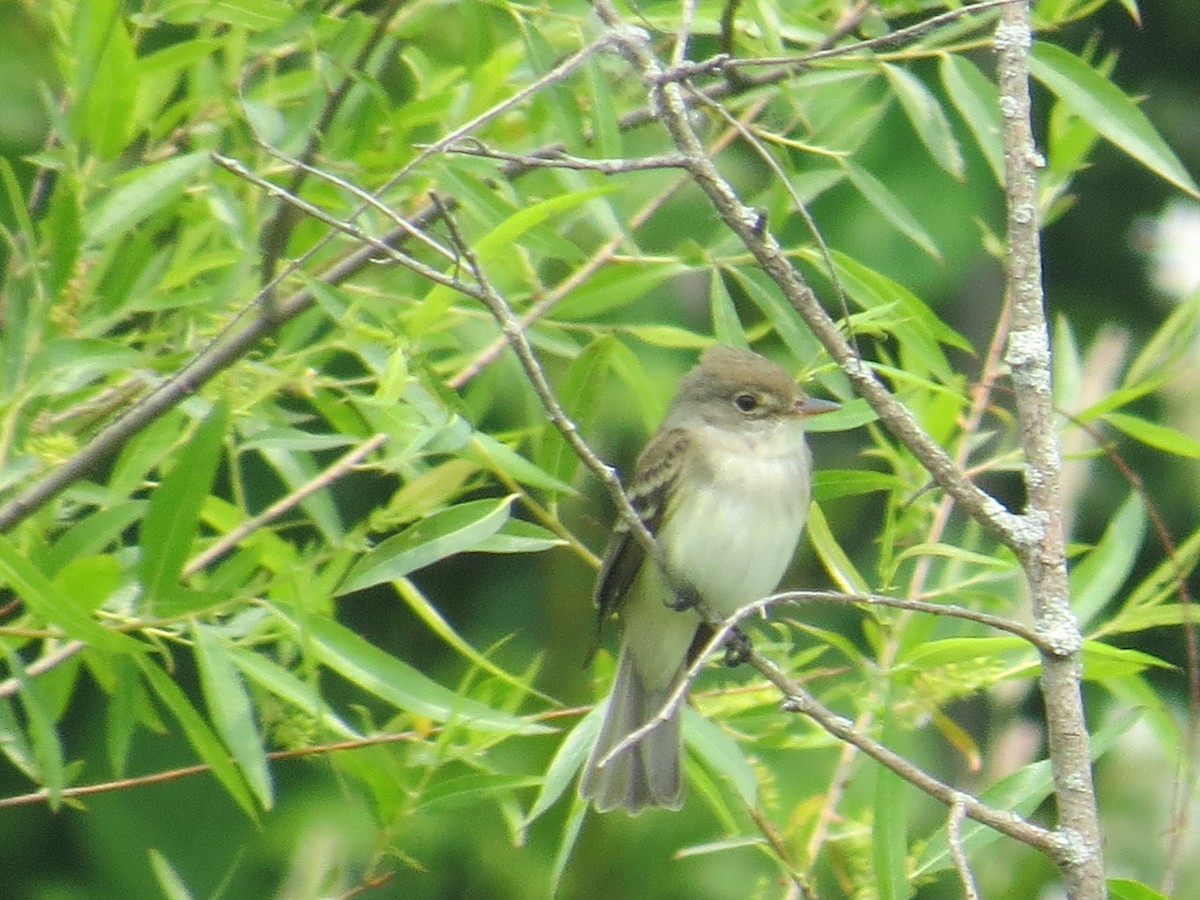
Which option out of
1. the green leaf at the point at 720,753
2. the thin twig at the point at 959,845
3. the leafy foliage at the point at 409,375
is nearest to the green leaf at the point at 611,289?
the leafy foliage at the point at 409,375

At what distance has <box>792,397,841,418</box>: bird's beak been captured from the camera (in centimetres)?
364

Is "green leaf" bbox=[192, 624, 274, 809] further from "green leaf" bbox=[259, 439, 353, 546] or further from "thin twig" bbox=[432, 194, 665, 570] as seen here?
"thin twig" bbox=[432, 194, 665, 570]

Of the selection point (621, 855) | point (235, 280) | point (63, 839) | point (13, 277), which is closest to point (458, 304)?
point (235, 280)

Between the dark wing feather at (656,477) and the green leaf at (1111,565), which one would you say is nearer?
the green leaf at (1111,565)

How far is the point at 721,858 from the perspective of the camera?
5402 mm

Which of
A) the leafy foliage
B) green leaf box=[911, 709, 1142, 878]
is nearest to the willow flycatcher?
the leafy foliage

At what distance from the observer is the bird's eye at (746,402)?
3996 mm

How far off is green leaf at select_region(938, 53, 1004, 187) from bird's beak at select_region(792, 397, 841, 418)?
728 millimetres

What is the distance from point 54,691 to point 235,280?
67cm

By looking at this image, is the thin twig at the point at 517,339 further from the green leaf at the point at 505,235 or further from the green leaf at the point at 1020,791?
the green leaf at the point at 1020,791

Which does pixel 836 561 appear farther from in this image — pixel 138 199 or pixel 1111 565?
pixel 138 199

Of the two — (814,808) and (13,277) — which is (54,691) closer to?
(13,277)

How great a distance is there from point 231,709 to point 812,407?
62.8 inches

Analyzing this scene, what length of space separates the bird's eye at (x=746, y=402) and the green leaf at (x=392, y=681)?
143 cm
